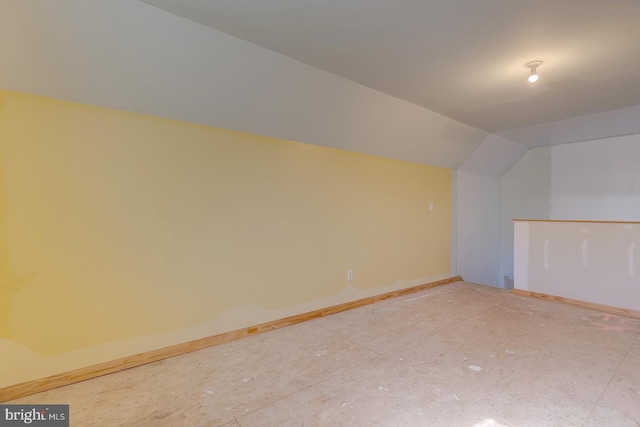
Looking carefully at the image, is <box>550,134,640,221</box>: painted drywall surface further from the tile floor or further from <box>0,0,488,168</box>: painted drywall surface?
<box>0,0,488,168</box>: painted drywall surface

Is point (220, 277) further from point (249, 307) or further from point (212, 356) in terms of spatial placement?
point (212, 356)

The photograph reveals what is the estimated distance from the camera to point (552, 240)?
3.59 metres

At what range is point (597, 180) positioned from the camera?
15.2 feet

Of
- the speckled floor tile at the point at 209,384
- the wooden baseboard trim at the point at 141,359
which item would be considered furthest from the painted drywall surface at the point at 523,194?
the speckled floor tile at the point at 209,384

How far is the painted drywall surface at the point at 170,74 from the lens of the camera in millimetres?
1593

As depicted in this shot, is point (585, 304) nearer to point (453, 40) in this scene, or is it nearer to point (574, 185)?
point (574, 185)

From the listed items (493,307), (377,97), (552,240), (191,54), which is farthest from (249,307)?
(552,240)

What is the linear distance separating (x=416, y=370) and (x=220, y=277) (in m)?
1.67

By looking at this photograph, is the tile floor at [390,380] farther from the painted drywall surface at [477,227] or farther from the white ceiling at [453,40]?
the white ceiling at [453,40]

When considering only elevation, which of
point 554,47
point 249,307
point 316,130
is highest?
point 554,47

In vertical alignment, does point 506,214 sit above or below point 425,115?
below

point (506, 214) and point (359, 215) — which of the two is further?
point (506, 214)

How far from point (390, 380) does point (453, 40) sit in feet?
7.57

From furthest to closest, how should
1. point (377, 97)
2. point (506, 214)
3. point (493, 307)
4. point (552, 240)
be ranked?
point (506, 214), point (552, 240), point (493, 307), point (377, 97)
